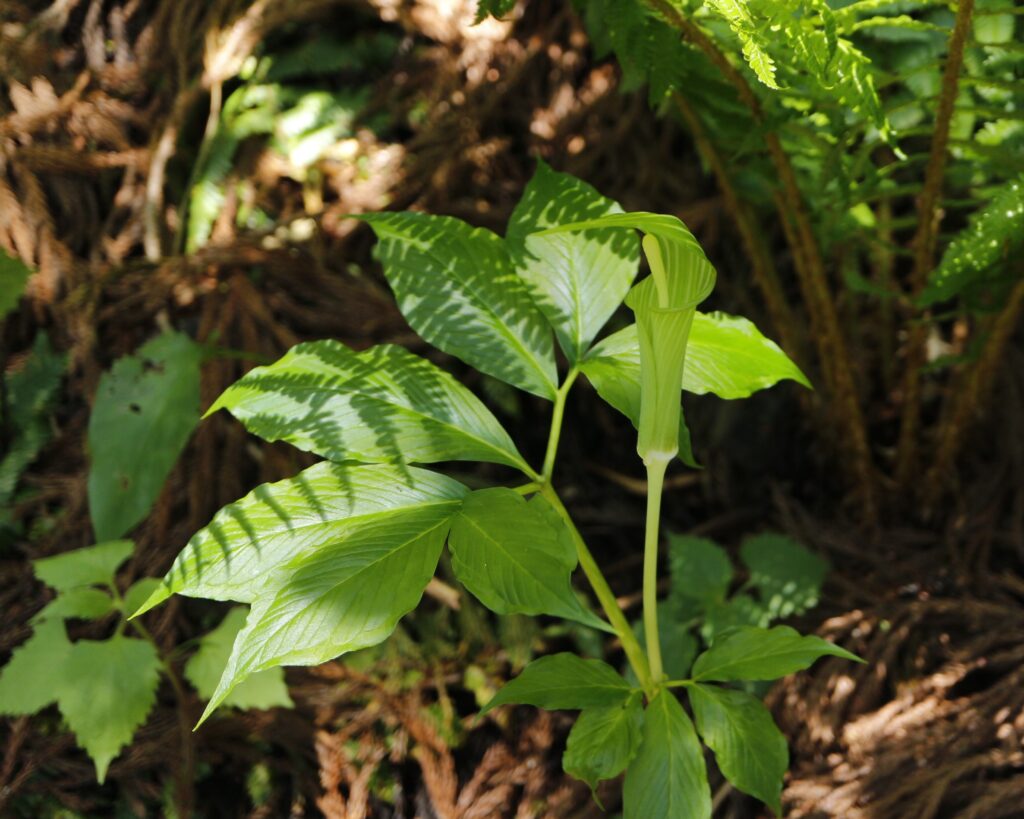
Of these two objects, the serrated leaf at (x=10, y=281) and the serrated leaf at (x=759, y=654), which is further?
the serrated leaf at (x=10, y=281)

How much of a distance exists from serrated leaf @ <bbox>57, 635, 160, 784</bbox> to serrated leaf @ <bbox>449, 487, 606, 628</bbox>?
0.68 metres

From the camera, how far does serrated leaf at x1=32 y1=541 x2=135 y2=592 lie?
1374mm

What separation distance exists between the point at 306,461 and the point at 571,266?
82 centimetres

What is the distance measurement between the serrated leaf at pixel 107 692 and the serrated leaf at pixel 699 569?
896 millimetres

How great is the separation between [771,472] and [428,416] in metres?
1.11

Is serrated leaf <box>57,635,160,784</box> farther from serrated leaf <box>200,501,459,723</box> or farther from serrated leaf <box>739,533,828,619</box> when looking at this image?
serrated leaf <box>739,533,828,619</box>

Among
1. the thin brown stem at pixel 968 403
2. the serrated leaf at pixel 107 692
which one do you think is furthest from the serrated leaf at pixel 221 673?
the thin brown stem at pixel 968 403

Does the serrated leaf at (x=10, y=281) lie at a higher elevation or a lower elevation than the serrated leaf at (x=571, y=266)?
lower

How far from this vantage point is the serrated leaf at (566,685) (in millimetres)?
986

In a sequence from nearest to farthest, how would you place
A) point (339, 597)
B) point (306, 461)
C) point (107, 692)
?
1. point (339, 597)
2. point (107, 692)
3. point (306, 461)

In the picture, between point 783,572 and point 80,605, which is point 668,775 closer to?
point 783,572

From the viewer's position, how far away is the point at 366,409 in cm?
101

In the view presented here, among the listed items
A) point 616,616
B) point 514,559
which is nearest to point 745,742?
point 616,616

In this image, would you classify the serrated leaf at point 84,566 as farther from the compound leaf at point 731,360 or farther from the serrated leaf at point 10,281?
the compound leaf at point 731,360
